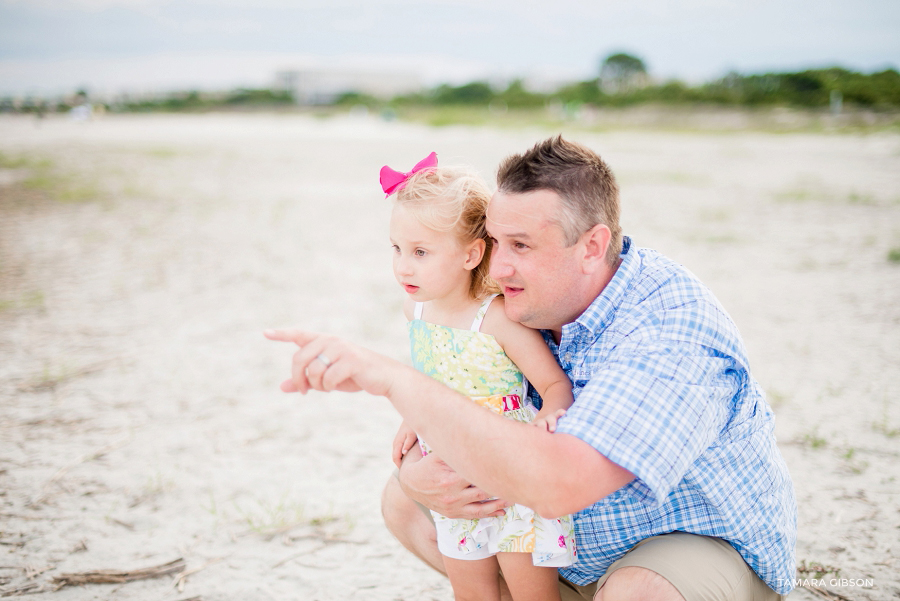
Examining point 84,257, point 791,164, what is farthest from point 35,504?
point 791,164

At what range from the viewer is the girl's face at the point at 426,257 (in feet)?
7.61

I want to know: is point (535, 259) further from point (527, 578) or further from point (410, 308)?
point (527, 578)

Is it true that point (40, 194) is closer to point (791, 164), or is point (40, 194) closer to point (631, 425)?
point (631, 425)

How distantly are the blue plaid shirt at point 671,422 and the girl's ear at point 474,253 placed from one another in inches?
18.1

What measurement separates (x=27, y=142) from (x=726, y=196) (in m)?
25.6

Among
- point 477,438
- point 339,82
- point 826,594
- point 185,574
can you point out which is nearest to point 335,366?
point 477,438

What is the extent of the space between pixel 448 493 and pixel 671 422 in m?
0.85

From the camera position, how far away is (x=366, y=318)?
7.06 m

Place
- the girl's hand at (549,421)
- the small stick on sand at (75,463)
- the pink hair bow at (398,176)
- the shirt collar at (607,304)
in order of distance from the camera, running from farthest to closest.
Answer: the small stick on sand at (75,463) → the pink hair bow at (398,176) → the shirt collar at (607,304) → the girl's hand at (549,421)

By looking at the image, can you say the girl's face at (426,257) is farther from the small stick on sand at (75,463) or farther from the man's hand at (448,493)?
the small stick on sand at (75,463)

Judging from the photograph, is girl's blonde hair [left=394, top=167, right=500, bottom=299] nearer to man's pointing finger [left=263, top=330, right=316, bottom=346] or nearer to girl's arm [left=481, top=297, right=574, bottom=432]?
girl's arm [left=481, top=297, right=574, bottom=432]

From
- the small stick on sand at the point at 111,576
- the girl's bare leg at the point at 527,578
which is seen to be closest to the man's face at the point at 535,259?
the girl's bare leg at the point at 527,578

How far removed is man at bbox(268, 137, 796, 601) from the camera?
64.6 inches

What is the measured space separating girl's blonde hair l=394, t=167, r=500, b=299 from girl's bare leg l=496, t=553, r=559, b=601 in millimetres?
950
